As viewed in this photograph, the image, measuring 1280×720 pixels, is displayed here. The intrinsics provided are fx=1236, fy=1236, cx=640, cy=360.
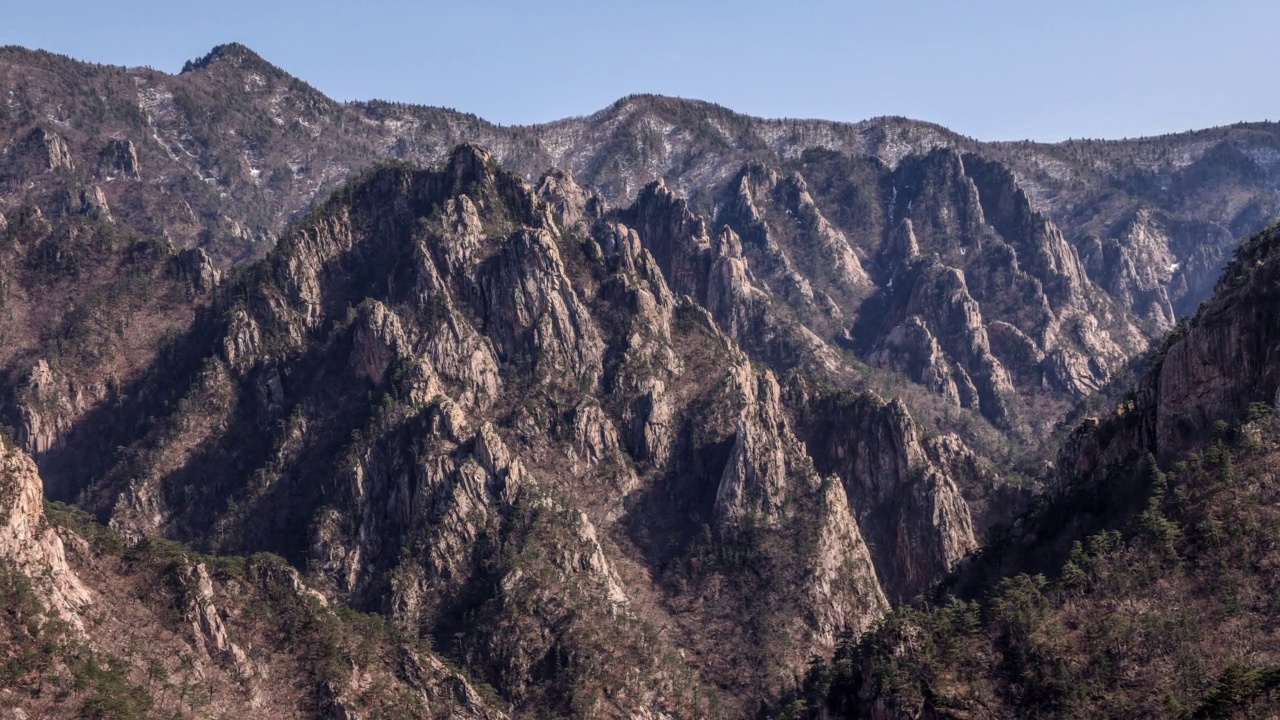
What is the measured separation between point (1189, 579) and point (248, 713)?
377ft

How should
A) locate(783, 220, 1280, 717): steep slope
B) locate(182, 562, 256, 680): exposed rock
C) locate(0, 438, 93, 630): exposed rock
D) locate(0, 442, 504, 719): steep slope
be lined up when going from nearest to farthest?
locate(783, 220, 1280, 717): steep slope, locate(0, 442, 504, 719): steep slope, locate(0, 438, 93, 630): exposed rock, locate(182, 562, 256, 680): exposed rock

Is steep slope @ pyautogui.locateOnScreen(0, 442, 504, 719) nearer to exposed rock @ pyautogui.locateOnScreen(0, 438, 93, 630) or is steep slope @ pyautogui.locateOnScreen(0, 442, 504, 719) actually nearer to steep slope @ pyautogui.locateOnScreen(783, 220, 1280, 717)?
exposed rock @ pyautogui.locateOnScreen(0, 438, 93, 630)

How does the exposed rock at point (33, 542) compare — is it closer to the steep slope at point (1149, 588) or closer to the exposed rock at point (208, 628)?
the exposed rock at point (208, 628)

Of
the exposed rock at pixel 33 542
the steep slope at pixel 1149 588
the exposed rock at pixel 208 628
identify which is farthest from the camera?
the exposed rock at pixel 208 628

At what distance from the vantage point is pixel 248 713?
527ft

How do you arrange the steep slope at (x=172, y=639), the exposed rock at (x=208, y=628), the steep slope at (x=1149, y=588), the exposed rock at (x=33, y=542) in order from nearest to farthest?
the steep slope at (x=1149, y=588) → the steep slope at (x=172, y=639) → the exposed rock at (x=33, y=542) → the exposed rock at (x=208, y=628)

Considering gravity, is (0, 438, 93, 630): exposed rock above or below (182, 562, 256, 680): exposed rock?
above

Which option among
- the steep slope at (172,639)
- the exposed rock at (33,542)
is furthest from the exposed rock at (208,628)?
the exposed rock at (33,542)

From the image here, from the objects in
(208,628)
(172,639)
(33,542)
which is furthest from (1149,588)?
(33,542)

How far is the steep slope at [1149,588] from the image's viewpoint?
387 feet

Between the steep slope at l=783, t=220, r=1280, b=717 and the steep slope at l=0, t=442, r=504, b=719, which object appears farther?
the steep slope at l=0, t=442, r=504, b=719

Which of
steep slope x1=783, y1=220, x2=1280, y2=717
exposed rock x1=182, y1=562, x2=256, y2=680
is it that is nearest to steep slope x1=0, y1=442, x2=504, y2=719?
exposed rock x1=182, y1=562, x2=256, y2=680

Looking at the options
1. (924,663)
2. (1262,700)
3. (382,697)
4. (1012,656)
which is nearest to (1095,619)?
(1012,656)

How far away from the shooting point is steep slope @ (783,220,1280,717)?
387ft
